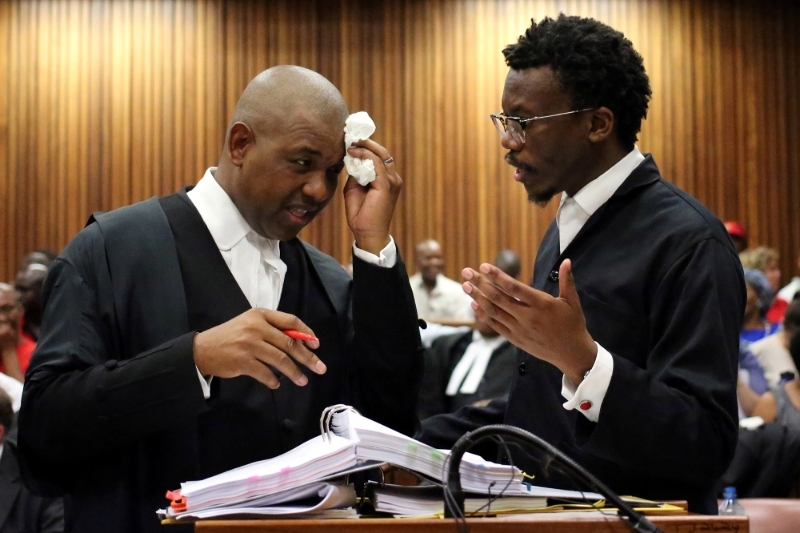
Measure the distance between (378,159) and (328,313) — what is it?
424 millimetres

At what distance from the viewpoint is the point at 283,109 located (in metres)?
2.51

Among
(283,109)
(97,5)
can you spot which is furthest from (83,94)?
(283,109)

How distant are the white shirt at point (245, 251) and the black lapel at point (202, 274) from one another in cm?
3

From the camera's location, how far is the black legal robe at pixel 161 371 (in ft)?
6.91

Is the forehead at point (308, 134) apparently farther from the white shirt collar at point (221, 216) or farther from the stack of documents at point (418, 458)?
the stack of documents at point (418, 458)

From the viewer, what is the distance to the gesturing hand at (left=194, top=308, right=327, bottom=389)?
1.93 m

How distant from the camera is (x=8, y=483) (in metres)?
3.88

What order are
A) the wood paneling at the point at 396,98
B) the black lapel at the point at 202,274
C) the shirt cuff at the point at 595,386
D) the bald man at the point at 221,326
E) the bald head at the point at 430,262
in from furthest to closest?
the wood paneling at the point at 396,98, the bald head at the point at 430,262, the black lapel at the point at 202,274, the bald man at the point at 221,326, the shirt cuff at the point at 595,386

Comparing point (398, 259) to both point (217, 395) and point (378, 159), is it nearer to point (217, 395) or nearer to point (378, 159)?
point (378, 159)

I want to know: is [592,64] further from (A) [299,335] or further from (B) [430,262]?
(B) [430,262]

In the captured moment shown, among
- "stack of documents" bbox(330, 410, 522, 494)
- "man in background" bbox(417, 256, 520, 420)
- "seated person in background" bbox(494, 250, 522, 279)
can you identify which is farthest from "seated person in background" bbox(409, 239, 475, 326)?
"stack of documents" bbox(330, 410, 522, 494)

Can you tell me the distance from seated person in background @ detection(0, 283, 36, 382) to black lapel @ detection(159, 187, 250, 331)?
11.5ft

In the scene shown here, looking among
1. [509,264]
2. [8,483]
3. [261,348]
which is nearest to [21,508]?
[8,483]

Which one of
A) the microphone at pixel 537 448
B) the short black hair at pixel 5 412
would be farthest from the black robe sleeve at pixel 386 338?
the short black hair at pixel 5 412
